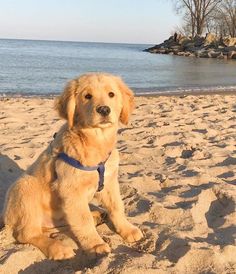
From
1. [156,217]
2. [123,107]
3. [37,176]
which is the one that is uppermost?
[123,107]

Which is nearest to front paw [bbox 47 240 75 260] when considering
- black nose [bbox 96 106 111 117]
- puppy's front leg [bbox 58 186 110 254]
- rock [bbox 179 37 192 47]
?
puppy's front leg [bbox 58 186 110 254]

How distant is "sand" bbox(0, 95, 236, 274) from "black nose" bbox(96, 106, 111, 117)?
112cm

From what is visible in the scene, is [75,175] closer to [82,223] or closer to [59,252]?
[82,223]

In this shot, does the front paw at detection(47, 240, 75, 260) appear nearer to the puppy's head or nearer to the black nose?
the puppy's head

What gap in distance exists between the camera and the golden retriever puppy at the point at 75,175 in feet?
11.9

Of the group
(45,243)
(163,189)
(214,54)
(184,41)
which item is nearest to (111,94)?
(45,243)

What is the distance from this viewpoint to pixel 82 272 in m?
3.18

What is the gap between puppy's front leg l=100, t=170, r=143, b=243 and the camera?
13.0 ft

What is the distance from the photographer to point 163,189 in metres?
5.18

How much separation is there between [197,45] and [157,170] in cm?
5045

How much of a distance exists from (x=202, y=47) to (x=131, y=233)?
49928mm

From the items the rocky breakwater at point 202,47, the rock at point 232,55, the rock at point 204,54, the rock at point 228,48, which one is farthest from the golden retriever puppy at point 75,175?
the rock at point 228,48

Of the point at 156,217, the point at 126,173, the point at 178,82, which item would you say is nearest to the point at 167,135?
the point at 126,173

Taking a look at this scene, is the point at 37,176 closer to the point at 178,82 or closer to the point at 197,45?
the point at 178,82
